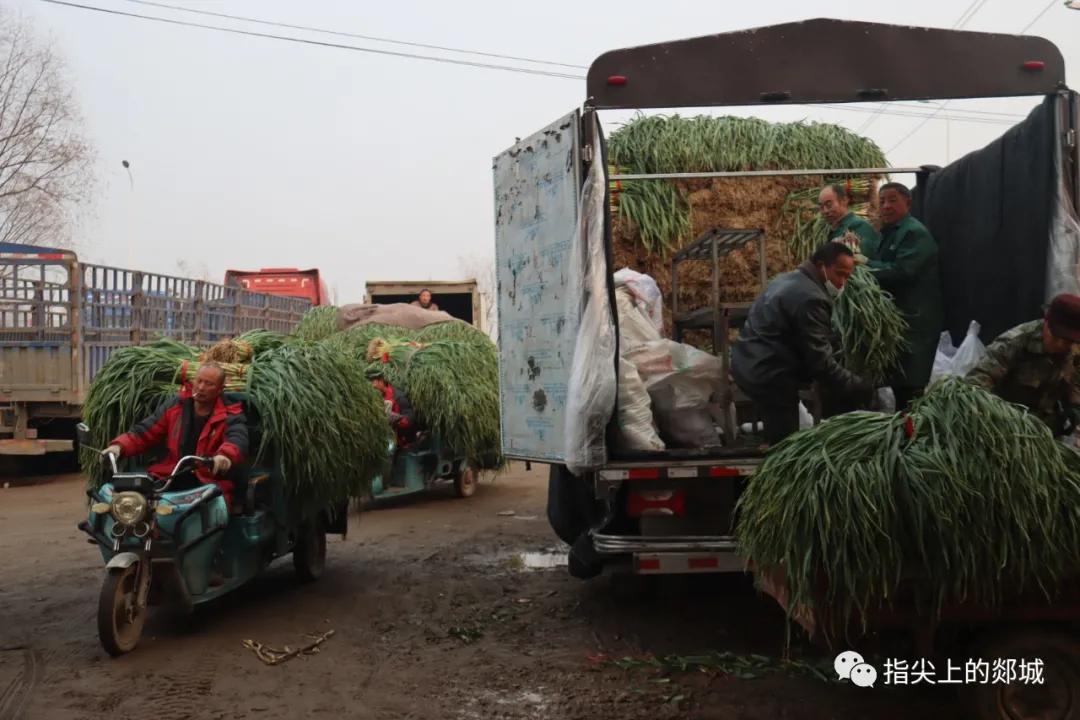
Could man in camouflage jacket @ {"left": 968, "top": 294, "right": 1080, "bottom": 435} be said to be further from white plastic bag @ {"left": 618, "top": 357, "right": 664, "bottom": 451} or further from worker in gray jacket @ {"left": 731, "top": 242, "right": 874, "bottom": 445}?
white plastic bag @ {"left": 618, "top": 357, "right": 664, "bottom": 451}

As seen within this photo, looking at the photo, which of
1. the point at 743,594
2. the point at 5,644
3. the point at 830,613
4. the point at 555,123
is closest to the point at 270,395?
the point at 5,644

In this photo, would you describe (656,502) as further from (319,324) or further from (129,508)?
(319,324)

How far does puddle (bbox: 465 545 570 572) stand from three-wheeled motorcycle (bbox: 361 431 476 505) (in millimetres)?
1755

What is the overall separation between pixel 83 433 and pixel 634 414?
324 cm

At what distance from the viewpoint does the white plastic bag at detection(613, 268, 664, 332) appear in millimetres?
5582

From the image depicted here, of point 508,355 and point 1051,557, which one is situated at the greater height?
point 508,355

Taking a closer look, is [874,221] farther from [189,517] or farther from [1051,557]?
[189,517]

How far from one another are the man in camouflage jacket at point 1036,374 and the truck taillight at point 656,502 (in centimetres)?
148

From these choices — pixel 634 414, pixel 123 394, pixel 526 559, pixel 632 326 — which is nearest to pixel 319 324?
pixel 526 559

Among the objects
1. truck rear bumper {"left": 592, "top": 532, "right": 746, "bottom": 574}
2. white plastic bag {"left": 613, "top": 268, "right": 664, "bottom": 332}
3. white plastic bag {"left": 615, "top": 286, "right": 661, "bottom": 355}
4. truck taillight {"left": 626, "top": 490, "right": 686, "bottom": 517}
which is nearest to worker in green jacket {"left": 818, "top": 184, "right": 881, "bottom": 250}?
white plastic bag {"left": 613, "top": 268, "right": 664, "bottom": 332}

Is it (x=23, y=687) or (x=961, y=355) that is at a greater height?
(x=961, y=355)

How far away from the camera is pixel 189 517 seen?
4.96 metres

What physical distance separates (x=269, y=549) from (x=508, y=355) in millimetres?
1867

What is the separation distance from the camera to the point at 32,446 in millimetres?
10914
